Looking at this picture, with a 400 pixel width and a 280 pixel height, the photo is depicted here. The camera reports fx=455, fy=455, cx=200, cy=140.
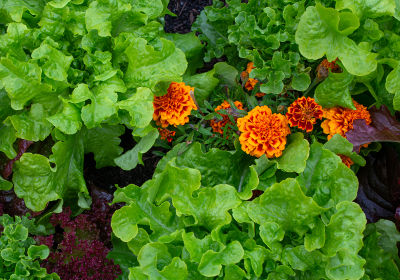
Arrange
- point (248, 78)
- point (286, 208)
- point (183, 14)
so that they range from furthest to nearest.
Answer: point (183, 14), point (248, 78), point (286, 208)

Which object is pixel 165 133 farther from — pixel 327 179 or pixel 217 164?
pixel 327 179

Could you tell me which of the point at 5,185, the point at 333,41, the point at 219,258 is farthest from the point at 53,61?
the point at 333,41

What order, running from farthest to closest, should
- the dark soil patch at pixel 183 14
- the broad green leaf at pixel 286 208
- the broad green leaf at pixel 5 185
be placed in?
the dark soil patch at pixel 183 14
the broad green leaf at pixel 5 185
the broad green leaf at pixel 286 208

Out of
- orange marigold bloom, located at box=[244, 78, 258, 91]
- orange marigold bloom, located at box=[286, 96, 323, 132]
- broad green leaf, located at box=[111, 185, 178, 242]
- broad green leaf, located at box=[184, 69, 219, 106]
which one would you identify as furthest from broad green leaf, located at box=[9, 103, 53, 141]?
orange marigold bloom, located at box=[286, 96, 323, 132]

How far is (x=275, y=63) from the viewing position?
2.25 meters

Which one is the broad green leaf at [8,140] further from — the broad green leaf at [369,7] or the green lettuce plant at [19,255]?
the broad green leaf at [369,7]

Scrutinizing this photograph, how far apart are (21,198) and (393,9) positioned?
6.74ft

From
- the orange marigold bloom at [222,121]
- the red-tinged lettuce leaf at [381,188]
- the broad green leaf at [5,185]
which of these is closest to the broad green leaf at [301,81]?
the orange marigold bloom at [222,121]

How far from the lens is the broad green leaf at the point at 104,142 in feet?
8.02

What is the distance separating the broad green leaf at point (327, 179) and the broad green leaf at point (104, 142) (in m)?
1.01

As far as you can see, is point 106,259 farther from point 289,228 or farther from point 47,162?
point 289,228

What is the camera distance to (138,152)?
2221mm

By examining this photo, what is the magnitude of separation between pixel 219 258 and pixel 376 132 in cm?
98

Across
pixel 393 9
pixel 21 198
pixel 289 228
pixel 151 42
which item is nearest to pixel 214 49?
pixel 151 42
